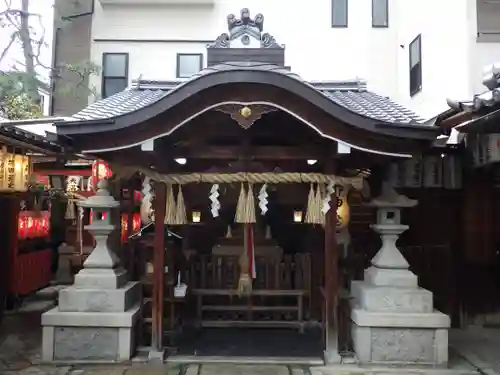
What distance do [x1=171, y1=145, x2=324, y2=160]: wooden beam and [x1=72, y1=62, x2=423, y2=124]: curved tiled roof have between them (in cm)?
100

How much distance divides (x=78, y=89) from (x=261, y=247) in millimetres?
10093

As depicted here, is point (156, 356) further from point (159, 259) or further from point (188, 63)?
point (188, 63)

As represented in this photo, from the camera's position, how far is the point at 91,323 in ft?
26.6

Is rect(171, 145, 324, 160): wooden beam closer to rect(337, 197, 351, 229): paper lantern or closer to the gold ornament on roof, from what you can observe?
the gold ornament on roof

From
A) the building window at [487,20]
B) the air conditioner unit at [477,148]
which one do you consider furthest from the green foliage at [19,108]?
the building window at [487,20]

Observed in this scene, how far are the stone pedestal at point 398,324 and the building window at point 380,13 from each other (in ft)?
40.1

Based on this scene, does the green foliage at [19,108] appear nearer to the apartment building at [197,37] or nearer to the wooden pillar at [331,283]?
the apartment building at [197,37]

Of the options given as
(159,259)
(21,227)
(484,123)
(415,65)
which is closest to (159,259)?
(159,259)

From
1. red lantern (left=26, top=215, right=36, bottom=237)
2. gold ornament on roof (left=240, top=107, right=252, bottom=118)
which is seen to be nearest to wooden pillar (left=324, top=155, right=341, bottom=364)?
gold ornament on roof (left=240, top=107, right=252, bottom=118)

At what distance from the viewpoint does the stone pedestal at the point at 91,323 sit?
320 inches

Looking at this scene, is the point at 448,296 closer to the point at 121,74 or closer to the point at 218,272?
the point at 218,272

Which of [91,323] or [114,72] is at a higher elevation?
[114,72]

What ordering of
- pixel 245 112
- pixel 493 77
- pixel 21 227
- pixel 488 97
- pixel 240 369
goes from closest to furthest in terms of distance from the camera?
1. pixel 488 97
2. pixel 493 77
3. pixel 245 112
4. pixel 240 369
5. pixel 21 227

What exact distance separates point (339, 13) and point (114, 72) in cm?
864
